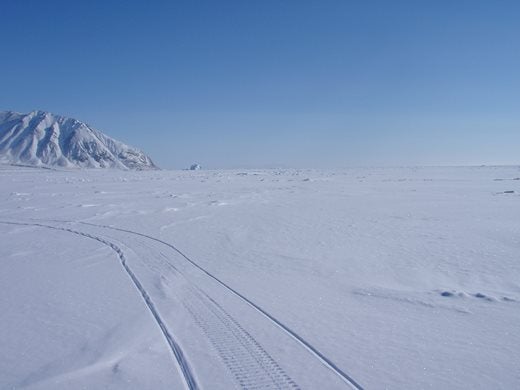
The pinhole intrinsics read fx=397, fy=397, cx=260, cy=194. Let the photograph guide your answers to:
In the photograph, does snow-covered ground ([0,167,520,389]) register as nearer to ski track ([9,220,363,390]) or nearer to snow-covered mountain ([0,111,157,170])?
ski track ([9,220,363,390])

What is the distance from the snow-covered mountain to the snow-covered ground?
13249 centimetres

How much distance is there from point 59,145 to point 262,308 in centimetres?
15987

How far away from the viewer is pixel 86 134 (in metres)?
153

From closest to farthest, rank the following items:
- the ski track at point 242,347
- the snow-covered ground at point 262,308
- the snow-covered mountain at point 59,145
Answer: the ski track at point 242,347, the snow-covered ground at point 262,308, the snow-covered mountain at point 59,145

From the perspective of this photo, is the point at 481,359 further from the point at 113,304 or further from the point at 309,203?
the point at 309,203

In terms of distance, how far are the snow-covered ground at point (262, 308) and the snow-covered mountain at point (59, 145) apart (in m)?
132

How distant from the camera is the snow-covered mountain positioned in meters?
136

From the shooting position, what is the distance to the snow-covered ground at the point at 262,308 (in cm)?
433

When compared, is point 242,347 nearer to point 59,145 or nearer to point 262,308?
point 262,308

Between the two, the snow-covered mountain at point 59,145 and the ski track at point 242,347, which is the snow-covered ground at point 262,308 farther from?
the snow-covered mountain at point 59,145

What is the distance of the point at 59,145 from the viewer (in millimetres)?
146500

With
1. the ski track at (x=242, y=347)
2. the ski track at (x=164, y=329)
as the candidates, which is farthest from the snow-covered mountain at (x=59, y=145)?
the ski track at (x=242, y=347)

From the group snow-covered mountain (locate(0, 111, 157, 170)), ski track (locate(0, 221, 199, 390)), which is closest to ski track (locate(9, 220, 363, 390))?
ski track (locate(0, 221, 199, 390))

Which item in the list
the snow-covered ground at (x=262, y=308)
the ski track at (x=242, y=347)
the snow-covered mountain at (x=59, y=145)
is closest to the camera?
the ski track at (x=242, y=347)
